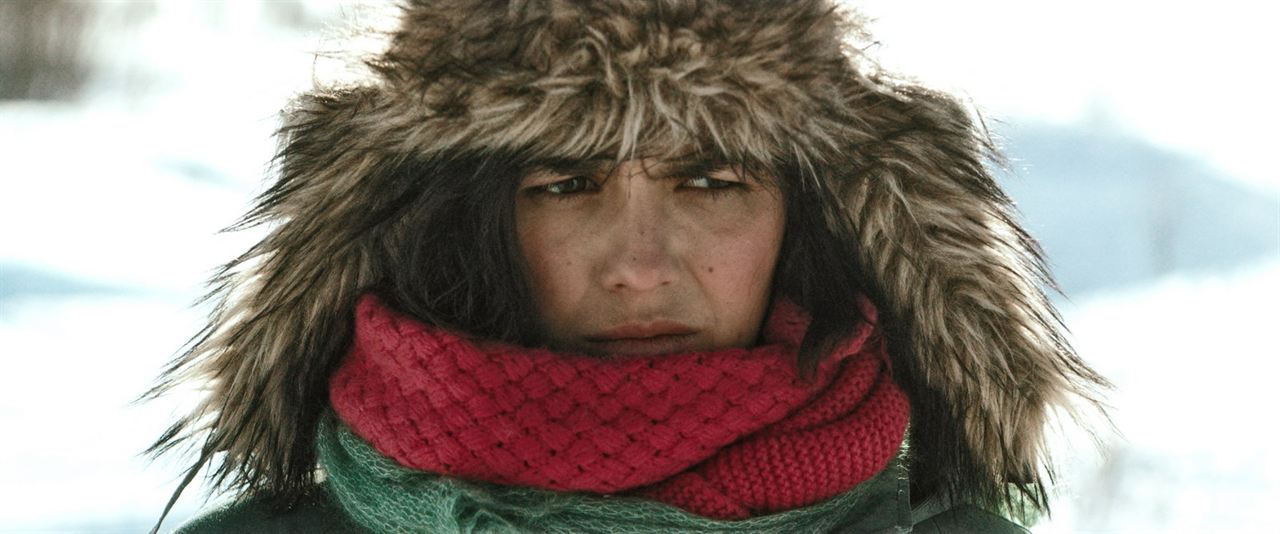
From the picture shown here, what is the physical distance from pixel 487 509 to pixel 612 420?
0.53ft

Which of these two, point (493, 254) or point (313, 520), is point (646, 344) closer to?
point (493, 254)

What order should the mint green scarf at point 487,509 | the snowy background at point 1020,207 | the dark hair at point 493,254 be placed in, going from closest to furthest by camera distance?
the mint green scarf at point 487,509 → the dark hair at point 493,254 → the snowy background at point 1020,207

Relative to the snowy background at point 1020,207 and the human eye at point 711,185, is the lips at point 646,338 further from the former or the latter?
the snowy background at point 1020,207

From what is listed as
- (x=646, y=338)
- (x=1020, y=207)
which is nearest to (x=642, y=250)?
(x=646, y=338)

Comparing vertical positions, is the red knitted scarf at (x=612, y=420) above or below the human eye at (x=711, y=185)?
below

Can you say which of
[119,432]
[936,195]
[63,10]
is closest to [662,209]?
[936,195]

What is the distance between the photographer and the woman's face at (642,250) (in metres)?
1.55

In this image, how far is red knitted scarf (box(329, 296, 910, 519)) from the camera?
1.48 metres

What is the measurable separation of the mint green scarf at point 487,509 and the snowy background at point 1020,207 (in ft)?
5.53

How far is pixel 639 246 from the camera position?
1.54 metres

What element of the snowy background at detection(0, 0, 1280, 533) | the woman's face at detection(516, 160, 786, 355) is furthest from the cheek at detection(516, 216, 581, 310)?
the snowy background at detection(0, 0, 1280, 533)

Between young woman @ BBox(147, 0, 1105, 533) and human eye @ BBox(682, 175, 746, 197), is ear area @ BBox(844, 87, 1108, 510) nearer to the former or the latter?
young woman @ BBox(147, 0, 1105, 533)

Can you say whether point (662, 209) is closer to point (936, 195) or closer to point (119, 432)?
point (936, 195)

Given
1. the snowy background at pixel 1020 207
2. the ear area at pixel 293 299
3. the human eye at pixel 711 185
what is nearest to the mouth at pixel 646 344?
the human eye at pixel 711 185
